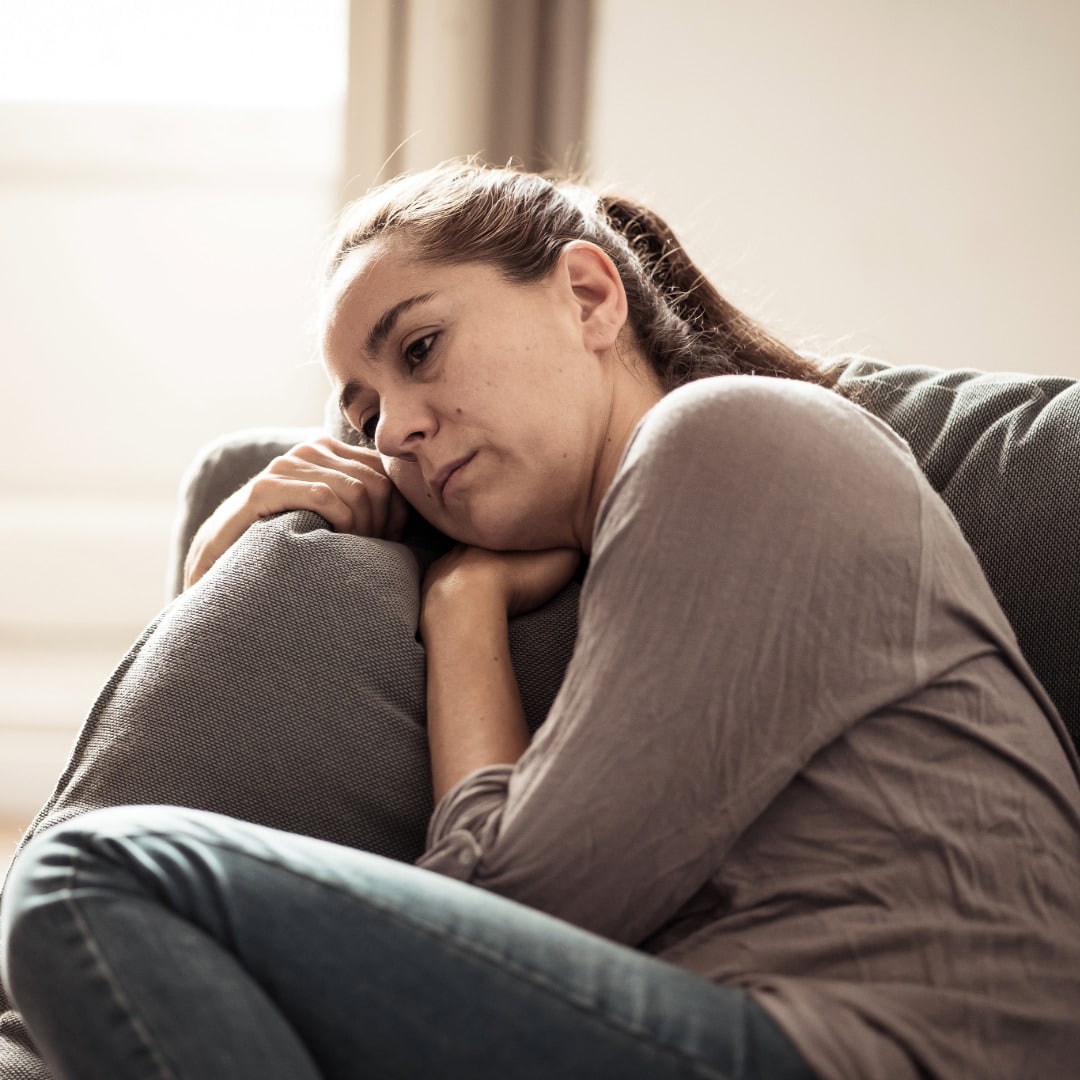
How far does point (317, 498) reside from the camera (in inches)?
48.8

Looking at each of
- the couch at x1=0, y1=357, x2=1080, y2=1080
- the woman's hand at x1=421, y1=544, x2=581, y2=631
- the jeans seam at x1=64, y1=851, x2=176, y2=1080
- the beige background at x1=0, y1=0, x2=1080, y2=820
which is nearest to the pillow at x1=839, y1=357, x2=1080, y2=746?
the couch at x1=0, y1=357, x2=1080, y2=1080

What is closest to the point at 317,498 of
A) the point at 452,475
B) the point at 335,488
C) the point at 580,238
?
the point at 335,488

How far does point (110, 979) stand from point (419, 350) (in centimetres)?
62

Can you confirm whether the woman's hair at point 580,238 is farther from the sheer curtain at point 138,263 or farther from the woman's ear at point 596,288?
the sheer curtain at point 138,263

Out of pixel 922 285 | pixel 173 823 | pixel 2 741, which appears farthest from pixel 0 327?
pixel 173 823

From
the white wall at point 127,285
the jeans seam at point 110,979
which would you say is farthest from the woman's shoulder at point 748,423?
the white wall at point 127,285

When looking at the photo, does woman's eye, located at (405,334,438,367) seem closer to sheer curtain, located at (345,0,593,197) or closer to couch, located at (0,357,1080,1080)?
couch, located at (0,357,1080,1080)

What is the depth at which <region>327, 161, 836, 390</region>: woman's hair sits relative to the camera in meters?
1.21

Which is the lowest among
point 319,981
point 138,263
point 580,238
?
point 319,981

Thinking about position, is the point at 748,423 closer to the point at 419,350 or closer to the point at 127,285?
the point at 419,350

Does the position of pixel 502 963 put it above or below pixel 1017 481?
below

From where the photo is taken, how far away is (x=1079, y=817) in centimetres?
90

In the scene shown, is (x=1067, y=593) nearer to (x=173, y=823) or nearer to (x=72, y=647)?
(x=173, y=823)

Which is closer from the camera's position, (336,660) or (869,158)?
(336,660)
